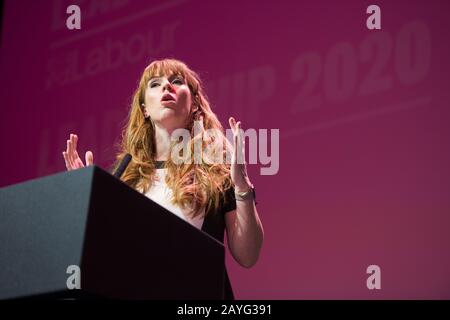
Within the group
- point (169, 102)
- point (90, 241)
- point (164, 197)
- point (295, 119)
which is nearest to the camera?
point (90, 241)

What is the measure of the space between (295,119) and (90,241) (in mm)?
1656

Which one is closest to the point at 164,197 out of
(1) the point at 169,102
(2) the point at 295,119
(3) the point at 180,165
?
(3) the point at 180,165

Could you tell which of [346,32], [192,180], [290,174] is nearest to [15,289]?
[192,180]

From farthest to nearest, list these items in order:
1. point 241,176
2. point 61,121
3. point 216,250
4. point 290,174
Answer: point 61,121
point 290,174
point 241,176
point 216,250

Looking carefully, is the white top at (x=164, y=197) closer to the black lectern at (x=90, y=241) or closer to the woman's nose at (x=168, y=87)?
the woman's nose at (x=168, y=87)

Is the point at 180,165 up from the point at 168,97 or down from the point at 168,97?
down

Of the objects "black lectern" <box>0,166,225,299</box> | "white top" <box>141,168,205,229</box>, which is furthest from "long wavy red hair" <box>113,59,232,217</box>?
"black lectern" <box>0,166,225,299</box>

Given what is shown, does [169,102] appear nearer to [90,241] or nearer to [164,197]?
[164,197]

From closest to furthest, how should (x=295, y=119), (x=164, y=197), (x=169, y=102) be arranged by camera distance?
(x=164, y=197)
(x=169, y=102)
(x=295, y=119)

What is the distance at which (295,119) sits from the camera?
2.32 metres

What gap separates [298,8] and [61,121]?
3.55 feet

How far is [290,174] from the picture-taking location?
2.30m

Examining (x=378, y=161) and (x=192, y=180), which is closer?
(x=192, y=180)

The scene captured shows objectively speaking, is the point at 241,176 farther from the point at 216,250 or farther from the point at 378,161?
the point at 378,161
